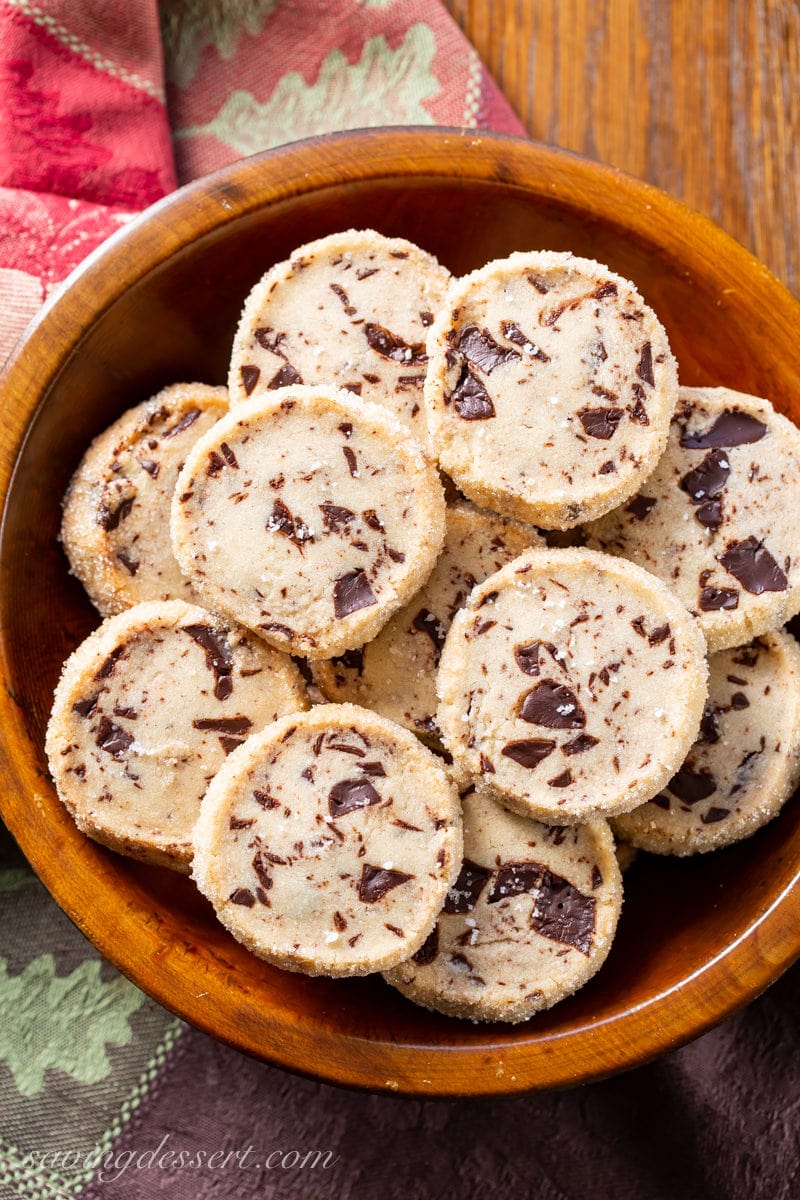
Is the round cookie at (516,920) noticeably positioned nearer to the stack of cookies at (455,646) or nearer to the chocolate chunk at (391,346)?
the stack of cookies at (455,646)

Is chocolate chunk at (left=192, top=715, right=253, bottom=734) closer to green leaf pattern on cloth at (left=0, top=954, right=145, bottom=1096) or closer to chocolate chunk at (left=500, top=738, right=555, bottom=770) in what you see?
chocolate chunk at (left=500, top=738, right=555, bottom=770)

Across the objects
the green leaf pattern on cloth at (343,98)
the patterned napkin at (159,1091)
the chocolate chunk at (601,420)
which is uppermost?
the green leaf pattern on cloth at (343,98)

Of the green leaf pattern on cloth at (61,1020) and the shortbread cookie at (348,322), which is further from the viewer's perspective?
the green leaf pattern on cloth at (61,1020)

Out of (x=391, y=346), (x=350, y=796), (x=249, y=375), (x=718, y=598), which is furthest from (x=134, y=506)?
(x=718, y=598)

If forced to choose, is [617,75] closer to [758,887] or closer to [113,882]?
[758,887]

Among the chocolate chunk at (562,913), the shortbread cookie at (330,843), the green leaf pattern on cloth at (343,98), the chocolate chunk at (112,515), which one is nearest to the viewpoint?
the shortbread cookie at (330,843)

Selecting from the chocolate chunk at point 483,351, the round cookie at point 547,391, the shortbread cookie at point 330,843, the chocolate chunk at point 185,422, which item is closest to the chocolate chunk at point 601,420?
the round cookie at point 547,391
